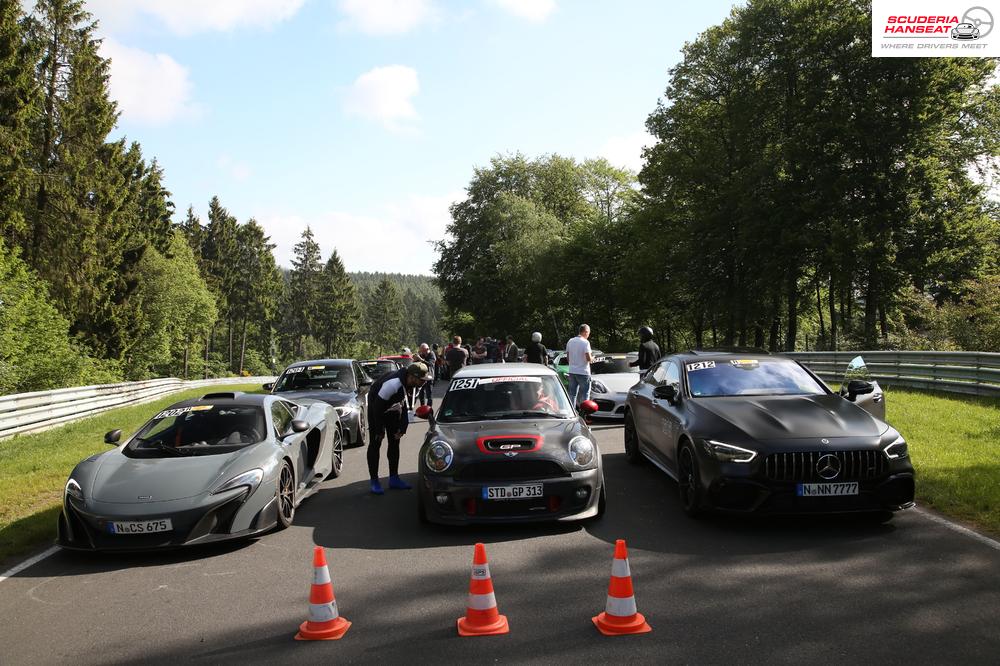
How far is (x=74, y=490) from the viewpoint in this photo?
657 centimetres

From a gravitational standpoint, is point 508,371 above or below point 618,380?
above

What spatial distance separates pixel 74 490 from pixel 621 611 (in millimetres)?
4973

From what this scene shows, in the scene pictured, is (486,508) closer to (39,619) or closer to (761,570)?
(761,570)

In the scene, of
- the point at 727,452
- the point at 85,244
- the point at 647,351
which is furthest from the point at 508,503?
the point at 85,244

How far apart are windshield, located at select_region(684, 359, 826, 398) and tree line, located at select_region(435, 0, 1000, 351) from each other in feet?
52.6

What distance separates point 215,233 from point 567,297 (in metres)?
43.8

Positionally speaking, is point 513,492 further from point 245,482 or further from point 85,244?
point 85,244

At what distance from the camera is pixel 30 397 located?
16094mm

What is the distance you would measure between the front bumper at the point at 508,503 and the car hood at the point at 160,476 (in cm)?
182

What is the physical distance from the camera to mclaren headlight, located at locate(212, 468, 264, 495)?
21.2 ft

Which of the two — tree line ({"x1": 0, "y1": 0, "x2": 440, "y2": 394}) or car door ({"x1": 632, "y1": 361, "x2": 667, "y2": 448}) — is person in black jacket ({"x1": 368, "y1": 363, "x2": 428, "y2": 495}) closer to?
car door ({"x1": 632, "y1": 361, "x2": 667, "y2": 448})

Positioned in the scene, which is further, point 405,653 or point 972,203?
point 972,203

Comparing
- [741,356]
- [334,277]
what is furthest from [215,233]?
[741,356]

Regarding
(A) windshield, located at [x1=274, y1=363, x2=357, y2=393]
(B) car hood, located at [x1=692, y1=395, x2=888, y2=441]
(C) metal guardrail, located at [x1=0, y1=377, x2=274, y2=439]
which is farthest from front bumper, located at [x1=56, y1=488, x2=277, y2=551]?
(C) metal guardrail, located at [x1=0, y1=377, x2=274, y2=439]
